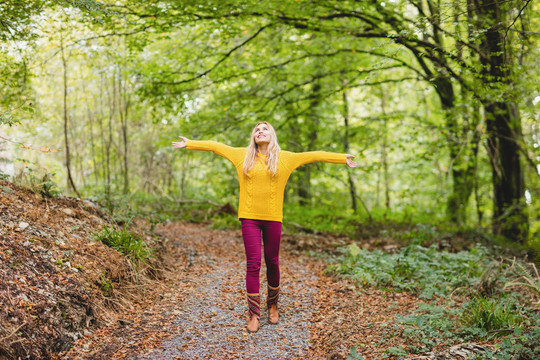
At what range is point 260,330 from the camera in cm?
413

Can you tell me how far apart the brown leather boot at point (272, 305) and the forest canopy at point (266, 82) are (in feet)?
10.4

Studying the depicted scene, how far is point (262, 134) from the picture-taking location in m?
4.16

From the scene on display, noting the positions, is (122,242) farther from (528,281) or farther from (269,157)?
(528,281)

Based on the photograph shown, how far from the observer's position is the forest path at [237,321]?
3.58m

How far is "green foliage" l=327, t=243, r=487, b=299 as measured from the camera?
5445 mm

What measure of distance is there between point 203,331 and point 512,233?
777cm

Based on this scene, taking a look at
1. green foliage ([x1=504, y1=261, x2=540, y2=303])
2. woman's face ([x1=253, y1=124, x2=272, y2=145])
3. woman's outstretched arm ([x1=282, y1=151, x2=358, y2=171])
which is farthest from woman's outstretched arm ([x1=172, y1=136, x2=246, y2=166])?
green foliage ([x1=504, y1=261, x2=540, y2=303])

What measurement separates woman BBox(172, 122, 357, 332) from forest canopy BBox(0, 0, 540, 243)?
2056 mm

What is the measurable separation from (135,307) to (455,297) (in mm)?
4098

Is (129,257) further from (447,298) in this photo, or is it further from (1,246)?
(447,298)

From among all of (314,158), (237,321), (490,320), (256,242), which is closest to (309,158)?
(314,158)

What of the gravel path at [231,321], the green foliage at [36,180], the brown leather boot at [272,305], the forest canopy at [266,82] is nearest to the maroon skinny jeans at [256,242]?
the brown leather boot at [272,305]

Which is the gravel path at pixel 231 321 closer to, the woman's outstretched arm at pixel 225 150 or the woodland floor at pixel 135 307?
the woodland floor at pixel 135 307

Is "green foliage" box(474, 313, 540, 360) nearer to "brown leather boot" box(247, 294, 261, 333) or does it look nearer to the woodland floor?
the woodland floor
